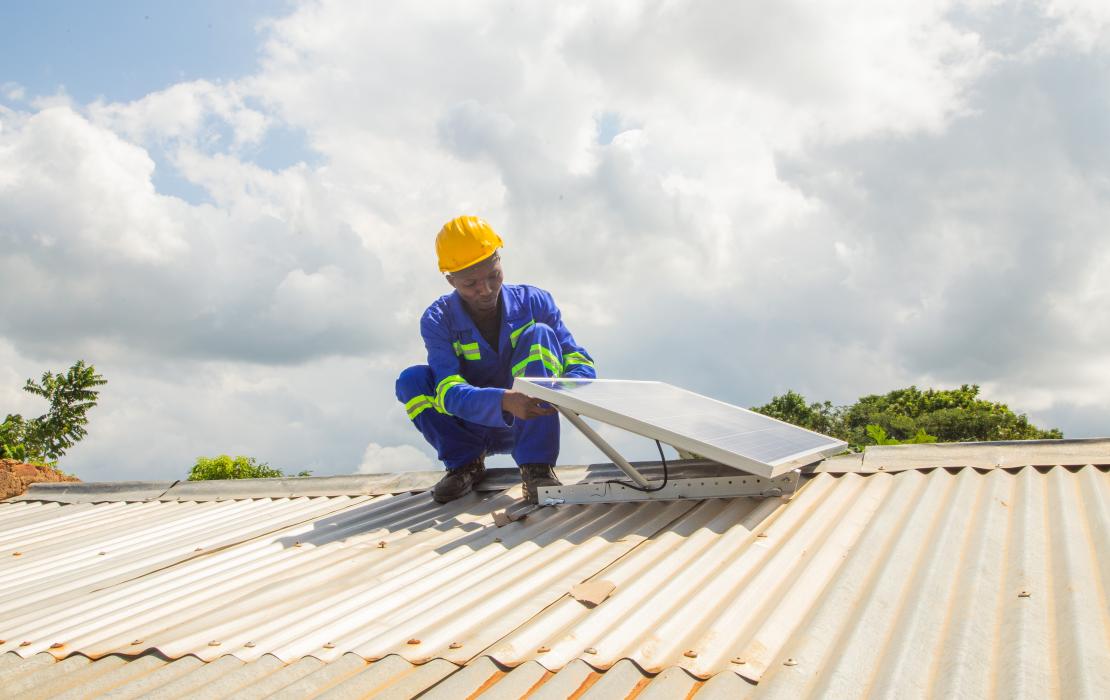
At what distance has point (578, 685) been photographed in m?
2.08

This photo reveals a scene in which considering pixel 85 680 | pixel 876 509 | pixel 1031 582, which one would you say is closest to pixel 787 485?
pixel 876 509

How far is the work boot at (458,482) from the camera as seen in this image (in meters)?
4.93

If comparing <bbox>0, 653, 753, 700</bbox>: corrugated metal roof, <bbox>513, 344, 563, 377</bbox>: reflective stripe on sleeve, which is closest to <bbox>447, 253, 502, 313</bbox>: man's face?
<bbox>513, 344, 563, 377</bbox>: reflective stripe on sleeve

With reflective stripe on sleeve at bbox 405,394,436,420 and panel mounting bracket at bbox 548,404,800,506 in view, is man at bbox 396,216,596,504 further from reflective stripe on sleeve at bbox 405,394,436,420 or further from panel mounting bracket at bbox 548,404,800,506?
panel mounting bracket at bbox 548,404,800,506

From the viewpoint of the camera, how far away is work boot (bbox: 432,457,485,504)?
16.2 feet

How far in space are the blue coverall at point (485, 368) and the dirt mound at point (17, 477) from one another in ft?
17.0

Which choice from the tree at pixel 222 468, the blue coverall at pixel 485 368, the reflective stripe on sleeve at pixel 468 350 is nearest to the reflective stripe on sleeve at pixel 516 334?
the blue coverall at pixel 485 368

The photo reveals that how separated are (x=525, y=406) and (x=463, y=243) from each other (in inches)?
Result: 45.8

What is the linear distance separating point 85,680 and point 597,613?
152 centimetres

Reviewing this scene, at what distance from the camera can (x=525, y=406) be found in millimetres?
3924

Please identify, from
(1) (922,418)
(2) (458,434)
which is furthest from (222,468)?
(1) (922,418)

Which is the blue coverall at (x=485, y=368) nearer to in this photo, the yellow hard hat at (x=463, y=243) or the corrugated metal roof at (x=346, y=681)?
the yellow hard hat at (x=463, y=243)

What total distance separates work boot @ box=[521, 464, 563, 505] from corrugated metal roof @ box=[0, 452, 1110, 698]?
230mm

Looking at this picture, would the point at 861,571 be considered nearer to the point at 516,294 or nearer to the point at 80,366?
the point at 516,294
